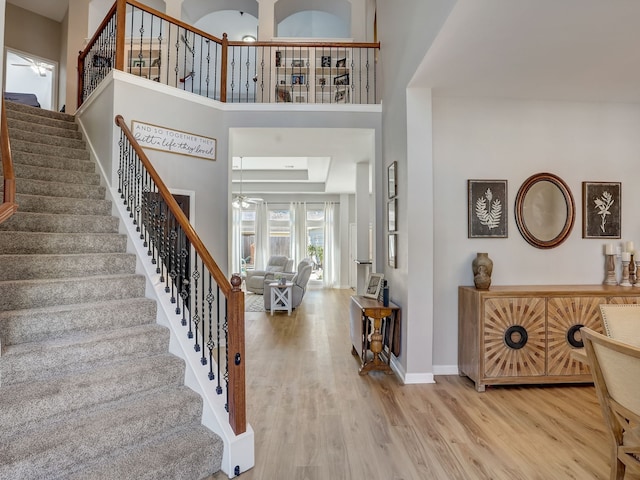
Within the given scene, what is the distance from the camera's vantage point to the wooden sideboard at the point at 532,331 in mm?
3014

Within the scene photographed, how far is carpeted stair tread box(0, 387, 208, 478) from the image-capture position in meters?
1.55

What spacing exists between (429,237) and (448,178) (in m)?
0.73

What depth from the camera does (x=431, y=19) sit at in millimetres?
2391

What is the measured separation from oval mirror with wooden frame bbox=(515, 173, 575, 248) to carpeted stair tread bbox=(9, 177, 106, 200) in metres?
4.38

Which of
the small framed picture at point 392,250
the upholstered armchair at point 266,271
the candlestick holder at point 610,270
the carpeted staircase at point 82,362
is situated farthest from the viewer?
the upholstered armchair at point 266,271

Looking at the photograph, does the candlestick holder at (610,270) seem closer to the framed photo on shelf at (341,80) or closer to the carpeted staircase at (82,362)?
the carpeted staircase at (82,362)

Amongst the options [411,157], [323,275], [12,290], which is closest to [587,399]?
[411,157]

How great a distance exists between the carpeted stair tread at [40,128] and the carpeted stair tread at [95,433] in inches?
140

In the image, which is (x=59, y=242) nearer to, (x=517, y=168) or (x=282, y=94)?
(x=282, y=94)

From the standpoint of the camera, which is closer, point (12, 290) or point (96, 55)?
point (12, 290)

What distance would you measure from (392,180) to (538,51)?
1668 mm

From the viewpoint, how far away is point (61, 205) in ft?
10.5

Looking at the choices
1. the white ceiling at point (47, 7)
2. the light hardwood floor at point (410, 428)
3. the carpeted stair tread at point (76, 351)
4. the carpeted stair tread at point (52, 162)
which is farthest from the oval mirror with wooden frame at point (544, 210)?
the white ceiling at point (47, 7)

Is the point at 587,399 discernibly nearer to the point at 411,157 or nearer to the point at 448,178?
the point at 448,178
